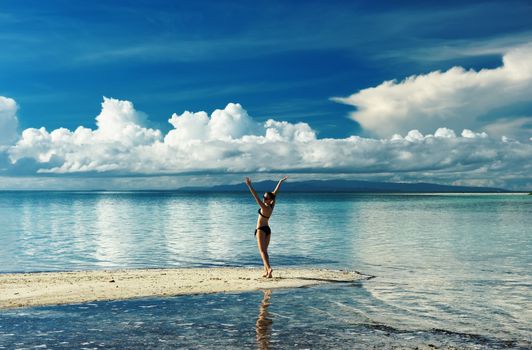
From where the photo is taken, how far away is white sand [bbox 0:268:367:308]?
58.2 feet

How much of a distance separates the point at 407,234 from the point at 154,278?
106 ft

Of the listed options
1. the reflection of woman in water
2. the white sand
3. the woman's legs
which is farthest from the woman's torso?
the reflection of woman in water

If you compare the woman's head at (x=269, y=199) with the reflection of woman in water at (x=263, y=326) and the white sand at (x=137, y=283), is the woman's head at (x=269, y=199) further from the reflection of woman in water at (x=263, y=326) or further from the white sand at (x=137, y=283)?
the reflection of woman in water at (x=263, y=326)

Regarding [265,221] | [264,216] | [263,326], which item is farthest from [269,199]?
[263,326]

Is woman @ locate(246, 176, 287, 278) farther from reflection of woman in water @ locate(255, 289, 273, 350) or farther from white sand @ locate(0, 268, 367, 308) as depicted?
reflection of woman in water @ locate(255, 289, 273, 350)

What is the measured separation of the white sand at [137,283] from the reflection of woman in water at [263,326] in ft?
8.88

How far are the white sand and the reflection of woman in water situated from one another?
2.71 metres

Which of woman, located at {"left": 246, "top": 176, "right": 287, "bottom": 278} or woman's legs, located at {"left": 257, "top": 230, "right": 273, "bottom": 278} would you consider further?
woman's legs, located at {"left": 257, "top": 230, "right": 273, "bottom": 278}

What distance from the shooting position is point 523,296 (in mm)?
18688

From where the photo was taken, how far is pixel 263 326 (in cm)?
1393

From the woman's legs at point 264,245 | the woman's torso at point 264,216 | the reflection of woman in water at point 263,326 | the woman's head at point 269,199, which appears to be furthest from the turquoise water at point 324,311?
the woman's head at point 269,199

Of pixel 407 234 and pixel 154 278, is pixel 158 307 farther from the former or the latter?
pixel 407 234

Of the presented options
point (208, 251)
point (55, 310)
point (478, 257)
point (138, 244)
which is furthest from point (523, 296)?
point (138, 244)

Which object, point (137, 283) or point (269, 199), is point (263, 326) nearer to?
point (269, 199)
